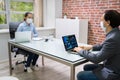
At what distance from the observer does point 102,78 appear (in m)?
1.57

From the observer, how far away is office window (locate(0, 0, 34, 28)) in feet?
13.2

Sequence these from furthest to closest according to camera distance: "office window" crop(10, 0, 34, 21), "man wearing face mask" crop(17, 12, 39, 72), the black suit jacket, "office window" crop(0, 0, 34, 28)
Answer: "office window" crop(10, 0, 34, 21), "office window" crop(0, 0, 34, 28), "man wearing face mask" crop(17, 12, 39, 72), the black suit jacket

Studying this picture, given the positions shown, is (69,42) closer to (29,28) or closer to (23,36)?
(23,36)

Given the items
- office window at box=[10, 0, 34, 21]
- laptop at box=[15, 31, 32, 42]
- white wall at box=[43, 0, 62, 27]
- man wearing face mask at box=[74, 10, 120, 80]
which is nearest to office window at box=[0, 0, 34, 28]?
office window at box=[10, 0, 34, 21]

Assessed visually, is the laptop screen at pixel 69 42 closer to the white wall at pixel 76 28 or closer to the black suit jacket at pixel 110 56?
the black suit jacket at pixel 110 56

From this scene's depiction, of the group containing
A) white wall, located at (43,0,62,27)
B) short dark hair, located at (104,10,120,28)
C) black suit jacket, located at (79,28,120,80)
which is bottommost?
black suit jacket, located at (79,28,120,80)

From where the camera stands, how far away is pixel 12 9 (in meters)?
4.21

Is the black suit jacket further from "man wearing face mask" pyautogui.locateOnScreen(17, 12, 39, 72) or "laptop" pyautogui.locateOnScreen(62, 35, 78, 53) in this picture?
"man wearing face mask" pyautogui.locateOnScreen(17, 12, 39, 72)

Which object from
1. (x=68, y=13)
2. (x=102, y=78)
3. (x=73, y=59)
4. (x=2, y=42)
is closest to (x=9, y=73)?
(x=2, y=42)

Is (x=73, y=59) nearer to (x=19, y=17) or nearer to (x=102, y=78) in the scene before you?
(x=102, y=78)

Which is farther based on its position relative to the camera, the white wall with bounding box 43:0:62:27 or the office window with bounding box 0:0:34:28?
the white wall with bounding box 43:0:62:27

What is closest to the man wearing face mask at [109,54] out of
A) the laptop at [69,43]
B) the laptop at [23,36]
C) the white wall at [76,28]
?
the laptop at [69,43]

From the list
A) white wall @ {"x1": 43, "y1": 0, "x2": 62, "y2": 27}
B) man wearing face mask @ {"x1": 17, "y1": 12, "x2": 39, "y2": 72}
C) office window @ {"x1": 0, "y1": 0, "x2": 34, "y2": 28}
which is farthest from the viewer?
white wall @ {"x1": 43, "y1": 0, "x2": 62, "y2": 27}

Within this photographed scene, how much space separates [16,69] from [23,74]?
34cm
